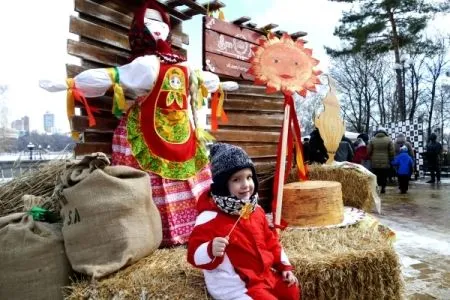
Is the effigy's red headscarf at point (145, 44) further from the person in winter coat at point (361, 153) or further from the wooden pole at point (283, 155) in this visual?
the person in winter coat at point (361, 153)

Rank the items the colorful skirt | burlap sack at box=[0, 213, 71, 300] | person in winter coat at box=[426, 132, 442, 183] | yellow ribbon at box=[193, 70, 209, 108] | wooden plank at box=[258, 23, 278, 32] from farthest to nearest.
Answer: person in winter coat at box=[426, 132, 442, 183], wooden plank at box=[258, 23, 278, 32], yellow ribbon at box=[193, 70, 209, 108], the colorful skirt, burlap sack at box=[0, 213, 71, 300]

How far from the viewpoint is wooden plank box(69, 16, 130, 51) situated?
10.3 feet

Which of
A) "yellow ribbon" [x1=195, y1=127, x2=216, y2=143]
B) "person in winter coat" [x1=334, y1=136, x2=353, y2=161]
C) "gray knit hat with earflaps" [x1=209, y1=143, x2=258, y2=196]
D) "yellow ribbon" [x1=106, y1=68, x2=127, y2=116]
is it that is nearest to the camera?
"gray knit hat with earflaps" [x1=209, y1=143, x2=258, y2=196]

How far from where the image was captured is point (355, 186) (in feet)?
14.0

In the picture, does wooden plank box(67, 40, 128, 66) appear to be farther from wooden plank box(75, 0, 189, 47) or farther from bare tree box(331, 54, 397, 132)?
bare tree box(331, 54, 397, 132)

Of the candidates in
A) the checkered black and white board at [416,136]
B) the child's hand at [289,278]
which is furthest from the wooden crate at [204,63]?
the checkered black and white board at [416,136]

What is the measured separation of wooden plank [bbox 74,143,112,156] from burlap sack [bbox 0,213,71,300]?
874 millimetres

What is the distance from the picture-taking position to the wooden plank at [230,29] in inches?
166

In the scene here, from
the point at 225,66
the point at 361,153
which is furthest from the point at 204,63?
the point at 361,153

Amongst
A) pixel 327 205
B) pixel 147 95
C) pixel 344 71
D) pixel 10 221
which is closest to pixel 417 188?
pixel 327 205

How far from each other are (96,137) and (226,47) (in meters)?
1.80

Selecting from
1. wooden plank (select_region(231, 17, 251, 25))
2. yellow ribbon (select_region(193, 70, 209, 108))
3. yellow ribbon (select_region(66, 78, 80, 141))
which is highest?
wooden plank (select_region(231, 17, 251, 25))

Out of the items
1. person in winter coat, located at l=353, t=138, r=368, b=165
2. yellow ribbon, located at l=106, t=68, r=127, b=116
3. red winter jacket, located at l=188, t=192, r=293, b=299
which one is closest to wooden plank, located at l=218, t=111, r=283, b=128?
yellow ribbon, located at l=106, t=68, r=127, b=116

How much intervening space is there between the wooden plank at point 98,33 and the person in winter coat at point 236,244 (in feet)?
5.34
